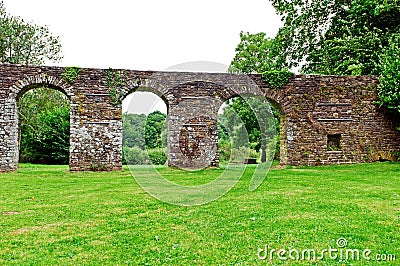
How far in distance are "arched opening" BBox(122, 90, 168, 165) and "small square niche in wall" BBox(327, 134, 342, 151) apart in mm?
5608

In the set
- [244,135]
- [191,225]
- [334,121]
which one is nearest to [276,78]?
[334,121]

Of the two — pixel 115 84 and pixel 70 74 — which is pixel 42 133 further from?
pixel 115 84

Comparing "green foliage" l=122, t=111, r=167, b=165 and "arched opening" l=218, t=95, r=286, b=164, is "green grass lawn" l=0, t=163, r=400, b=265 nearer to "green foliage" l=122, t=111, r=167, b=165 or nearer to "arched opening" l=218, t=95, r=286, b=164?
"green foliage" l=122, t=111, r=167, b=165

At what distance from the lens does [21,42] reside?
793 inches

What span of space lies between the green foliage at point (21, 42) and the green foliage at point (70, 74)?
7.88 metres

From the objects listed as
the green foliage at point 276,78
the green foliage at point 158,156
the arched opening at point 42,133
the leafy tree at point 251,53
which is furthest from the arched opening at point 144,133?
the leafy tree at point 251,53

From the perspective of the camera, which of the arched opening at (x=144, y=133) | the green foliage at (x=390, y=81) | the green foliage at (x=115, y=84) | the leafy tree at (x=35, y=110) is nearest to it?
the arched opening at (x=144, y=133)

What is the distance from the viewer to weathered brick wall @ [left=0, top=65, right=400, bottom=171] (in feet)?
43.3

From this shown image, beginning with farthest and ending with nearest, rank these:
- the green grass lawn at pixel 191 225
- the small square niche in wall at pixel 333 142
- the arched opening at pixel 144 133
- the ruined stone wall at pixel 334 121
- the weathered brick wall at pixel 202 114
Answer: the small square niche in wall at pixel 333 142 → the ruined stone wall at pixel 334 121 → the weathered brick wall at pixel 202 114 → the arched opening at pixel 144 133 → the green grass lawn at pixel 191 225

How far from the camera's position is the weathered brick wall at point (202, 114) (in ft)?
43.3

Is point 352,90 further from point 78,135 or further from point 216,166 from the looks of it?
point 78,135

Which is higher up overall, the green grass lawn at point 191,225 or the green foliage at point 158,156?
the green foliage at point 158,156

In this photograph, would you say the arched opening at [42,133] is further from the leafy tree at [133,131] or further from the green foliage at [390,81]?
the green foliage at [390,81]

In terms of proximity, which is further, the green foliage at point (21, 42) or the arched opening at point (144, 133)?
the green foliage at point (21, 42)
